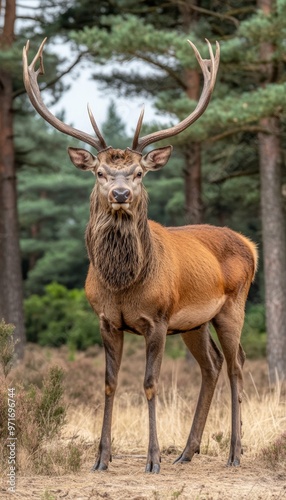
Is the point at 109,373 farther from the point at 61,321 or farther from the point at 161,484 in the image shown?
the point at 61,321

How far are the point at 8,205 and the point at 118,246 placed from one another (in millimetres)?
10609

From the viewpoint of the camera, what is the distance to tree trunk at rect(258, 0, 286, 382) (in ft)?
49.1

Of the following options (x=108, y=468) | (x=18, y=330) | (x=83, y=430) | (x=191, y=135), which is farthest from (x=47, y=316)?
(x=108, y=468)

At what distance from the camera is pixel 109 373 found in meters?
6.95

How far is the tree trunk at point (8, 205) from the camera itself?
16953 mm

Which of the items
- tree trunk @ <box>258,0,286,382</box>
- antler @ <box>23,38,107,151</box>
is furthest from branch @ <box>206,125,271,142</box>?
antler @ <box>23,38,107,151</box>

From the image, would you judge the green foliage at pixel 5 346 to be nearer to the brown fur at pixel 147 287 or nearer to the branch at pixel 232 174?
the brown fur at pixel 147 287

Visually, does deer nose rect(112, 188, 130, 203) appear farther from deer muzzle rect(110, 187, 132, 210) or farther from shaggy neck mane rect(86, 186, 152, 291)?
shaggy neck mane rect(86, 186, 152, 291)

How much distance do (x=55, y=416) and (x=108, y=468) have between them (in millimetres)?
615

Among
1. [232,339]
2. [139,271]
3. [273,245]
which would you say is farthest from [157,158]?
[273,245]

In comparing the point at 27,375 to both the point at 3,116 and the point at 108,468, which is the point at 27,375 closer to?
the point at 108,468

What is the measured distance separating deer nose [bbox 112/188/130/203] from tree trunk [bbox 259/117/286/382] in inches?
347

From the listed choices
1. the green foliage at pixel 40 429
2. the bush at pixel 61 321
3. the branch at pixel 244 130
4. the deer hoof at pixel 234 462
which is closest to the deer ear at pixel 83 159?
the green foliage at pixel 40 429

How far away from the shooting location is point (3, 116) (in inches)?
674
